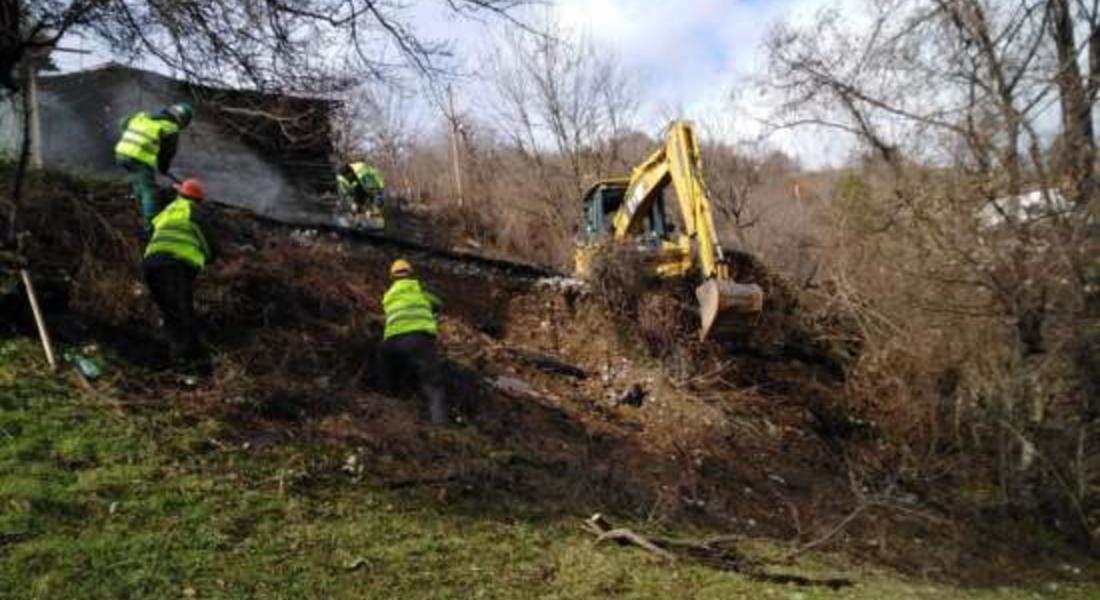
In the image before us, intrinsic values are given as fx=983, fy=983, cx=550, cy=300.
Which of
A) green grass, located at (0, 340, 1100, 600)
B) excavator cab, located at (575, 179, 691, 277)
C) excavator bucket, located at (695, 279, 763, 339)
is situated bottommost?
green grass, located at (0, 340, 1100, 600)

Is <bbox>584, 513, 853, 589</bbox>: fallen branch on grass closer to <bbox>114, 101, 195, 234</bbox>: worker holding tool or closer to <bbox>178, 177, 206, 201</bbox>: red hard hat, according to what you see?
<bbox>178, 177, 206, 201</bbox>: red hard hat

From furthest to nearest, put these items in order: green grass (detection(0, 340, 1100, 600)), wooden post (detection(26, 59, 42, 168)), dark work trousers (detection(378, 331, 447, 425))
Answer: wooden post (detection(26, 59, 42, 168))
dark work trousers (detection(378, 331, 447, 425))
green grass (detection(0, 340, 1100, 600))

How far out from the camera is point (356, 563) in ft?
22.4

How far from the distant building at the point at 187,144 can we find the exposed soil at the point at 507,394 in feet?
6.51

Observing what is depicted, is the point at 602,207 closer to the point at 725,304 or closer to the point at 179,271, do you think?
the point at 725,304

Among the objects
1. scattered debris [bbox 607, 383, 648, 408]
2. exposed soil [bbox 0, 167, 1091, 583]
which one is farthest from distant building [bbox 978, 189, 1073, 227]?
scattered debris [bbox 607, 383, 648, 408]

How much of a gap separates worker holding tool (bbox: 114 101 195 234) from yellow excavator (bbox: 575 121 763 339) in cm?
601

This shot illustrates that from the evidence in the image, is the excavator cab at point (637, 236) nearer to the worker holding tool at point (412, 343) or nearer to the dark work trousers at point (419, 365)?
the worker holding tool at point (412, 343)

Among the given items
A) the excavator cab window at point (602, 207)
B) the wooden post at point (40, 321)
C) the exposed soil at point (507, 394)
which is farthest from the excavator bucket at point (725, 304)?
the wooden post at point (40, 321)

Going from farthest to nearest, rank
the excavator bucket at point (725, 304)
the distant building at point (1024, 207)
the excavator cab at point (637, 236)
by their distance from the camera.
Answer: the excavator cab at point (637, 236), the distant building at point (1024, 207), the excavator bucket at point (725, 304)

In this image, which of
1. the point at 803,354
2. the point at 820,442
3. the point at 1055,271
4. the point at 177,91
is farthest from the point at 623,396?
the point at 177,91

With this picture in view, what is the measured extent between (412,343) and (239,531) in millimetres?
3520

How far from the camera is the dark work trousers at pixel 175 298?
357 inches

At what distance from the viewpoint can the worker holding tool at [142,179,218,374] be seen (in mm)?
9086
